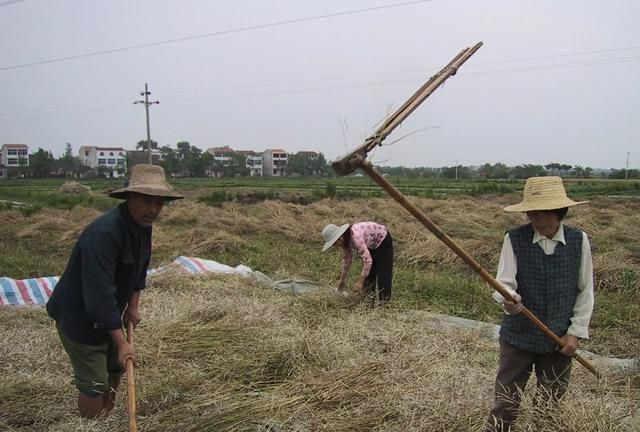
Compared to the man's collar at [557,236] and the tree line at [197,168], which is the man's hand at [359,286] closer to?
the man's collar at [557,236]

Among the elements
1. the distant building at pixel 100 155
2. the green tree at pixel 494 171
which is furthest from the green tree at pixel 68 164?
the green tree at pixel 494 171

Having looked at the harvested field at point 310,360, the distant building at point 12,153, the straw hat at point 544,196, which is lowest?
the harvested field at point 310,360

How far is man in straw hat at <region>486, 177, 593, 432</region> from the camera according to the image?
75.4 inches

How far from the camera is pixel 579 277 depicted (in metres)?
1.95

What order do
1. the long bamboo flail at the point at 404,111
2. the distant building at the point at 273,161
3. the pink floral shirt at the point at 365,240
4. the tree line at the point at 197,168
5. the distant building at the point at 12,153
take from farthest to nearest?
the distant building at the point at 273,161
the distant building at the point at 12,153
the tree line at the point at 197,168
the pink floral shirt at the point at 365,240
the long bamboo flail at the point at 404,111

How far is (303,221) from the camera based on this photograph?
36.5 feet

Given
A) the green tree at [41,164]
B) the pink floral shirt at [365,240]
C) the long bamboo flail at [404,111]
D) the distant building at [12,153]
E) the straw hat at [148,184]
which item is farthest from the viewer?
the distant building at [12,153]

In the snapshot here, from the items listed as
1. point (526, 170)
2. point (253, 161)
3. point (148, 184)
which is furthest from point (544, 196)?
point (253, 161)

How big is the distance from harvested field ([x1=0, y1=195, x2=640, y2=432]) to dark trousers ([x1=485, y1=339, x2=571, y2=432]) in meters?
0.07

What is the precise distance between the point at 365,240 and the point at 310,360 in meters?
1.66

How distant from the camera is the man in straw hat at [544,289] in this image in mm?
1914

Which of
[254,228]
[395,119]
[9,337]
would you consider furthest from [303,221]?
[395,119]

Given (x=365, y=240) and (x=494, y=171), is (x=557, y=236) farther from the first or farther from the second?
(x=494, y=171)

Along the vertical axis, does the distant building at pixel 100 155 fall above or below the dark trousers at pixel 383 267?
above
